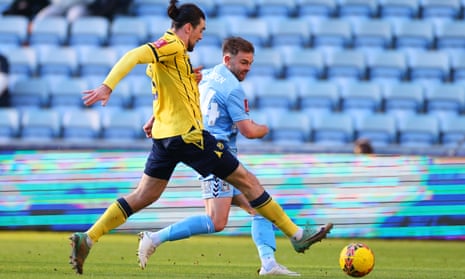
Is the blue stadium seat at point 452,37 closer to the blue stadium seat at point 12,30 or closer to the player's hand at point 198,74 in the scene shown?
the blue stadium seat at point 12,30

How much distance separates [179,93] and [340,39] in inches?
447

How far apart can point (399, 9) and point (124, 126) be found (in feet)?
19.3

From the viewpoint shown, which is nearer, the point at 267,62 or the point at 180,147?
the point at 180,147

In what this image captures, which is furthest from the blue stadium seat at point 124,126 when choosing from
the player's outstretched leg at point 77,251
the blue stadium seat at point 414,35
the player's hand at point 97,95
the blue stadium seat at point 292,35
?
the player's hand at point 97,95

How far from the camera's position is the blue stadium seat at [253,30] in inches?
734

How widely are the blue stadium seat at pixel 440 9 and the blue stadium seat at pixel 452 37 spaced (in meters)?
0.52

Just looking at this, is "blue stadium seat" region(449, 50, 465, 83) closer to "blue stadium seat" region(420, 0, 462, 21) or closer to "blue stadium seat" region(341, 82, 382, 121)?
"blue stadium seat" region(420, 0, 462, 21)

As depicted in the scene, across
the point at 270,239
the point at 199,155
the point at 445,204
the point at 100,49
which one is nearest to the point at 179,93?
the point at 199,155

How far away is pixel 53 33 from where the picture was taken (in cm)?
1897

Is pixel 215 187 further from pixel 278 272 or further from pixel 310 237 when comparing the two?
pixel 310 237

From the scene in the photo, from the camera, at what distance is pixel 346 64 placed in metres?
18.2

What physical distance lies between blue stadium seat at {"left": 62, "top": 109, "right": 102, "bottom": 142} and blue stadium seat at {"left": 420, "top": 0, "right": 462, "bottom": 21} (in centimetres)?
661

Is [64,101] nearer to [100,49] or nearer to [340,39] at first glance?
[100,49]

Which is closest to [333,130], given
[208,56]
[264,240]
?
[208,56]
